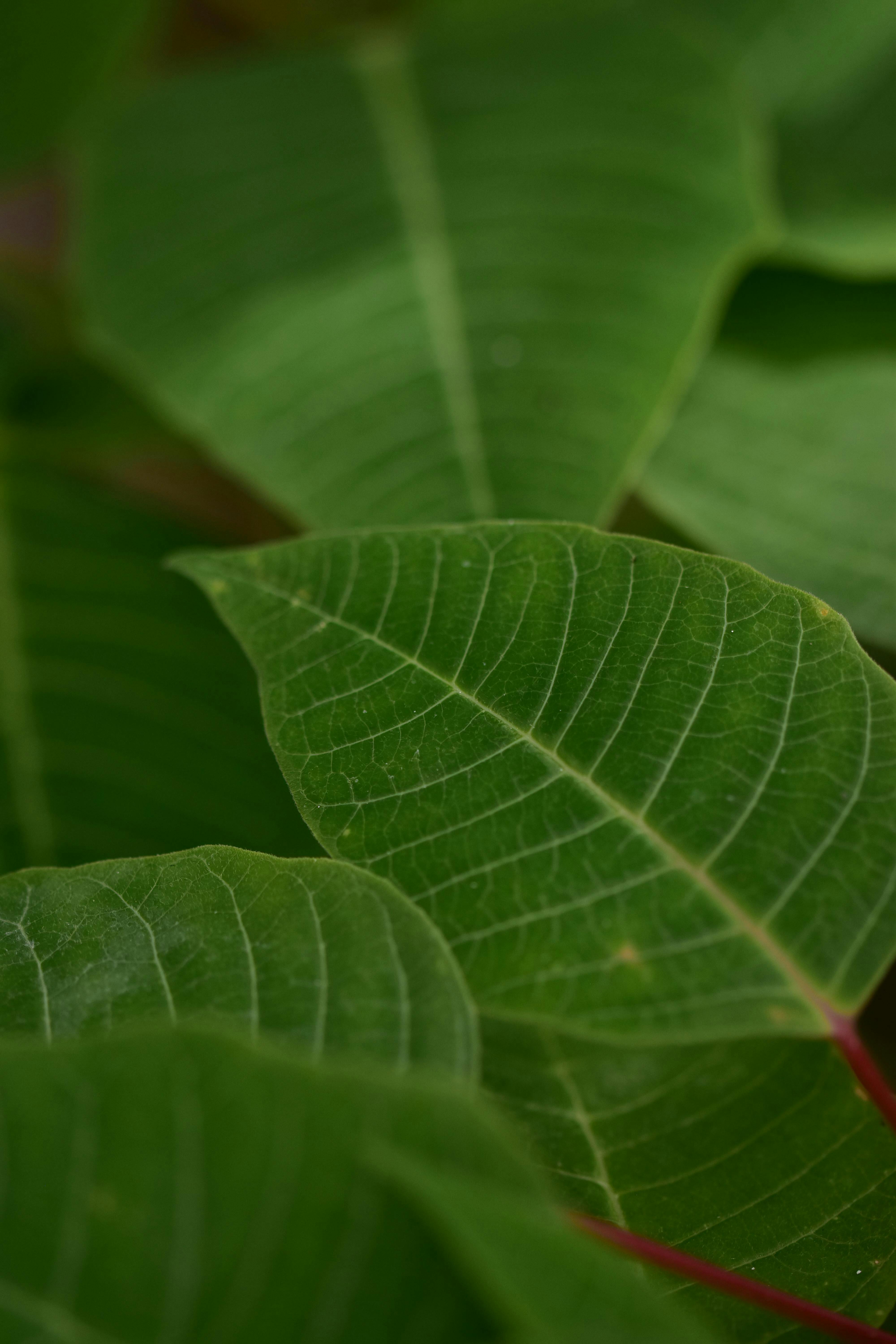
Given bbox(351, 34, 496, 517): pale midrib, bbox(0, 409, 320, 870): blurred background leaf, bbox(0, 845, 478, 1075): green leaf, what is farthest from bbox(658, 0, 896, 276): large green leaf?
bbox(0, 845, 478, 1075): green leaf

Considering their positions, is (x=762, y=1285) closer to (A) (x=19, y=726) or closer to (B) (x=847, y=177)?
(A) (x=19, y=726)

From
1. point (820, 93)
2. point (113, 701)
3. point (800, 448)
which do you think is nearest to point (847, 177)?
point (820, 93)

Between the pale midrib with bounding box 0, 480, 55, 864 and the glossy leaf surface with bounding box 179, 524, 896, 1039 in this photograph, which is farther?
the pale midrib with bounding box 0, 480, 55, 864

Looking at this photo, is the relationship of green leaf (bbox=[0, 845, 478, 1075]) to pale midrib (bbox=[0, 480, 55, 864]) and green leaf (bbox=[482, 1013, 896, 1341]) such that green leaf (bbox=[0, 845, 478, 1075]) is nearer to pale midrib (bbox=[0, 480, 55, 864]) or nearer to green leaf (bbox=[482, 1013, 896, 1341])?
green leaf (bbox=[482, 1013, 896, 1341])

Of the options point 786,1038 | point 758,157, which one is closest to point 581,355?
point 758,157

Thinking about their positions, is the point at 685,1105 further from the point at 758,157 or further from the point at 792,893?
the point at 758,157

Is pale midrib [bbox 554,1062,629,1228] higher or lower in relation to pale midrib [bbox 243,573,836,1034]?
lower
